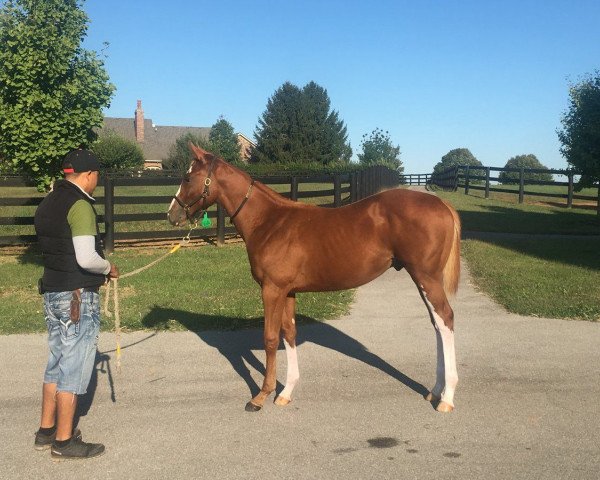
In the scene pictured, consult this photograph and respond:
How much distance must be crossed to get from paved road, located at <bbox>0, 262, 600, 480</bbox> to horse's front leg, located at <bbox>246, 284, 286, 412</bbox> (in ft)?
0.47

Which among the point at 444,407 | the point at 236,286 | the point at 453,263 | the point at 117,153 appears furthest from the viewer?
the point at 117,153

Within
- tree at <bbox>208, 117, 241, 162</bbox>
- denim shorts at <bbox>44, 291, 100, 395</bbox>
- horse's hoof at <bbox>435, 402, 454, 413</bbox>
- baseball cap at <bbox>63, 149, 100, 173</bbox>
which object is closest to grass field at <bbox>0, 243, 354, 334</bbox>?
horse's hoof at <bbox>435, 402, 454, 413</bbox>

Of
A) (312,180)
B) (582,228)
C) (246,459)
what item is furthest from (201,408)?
(582,228)

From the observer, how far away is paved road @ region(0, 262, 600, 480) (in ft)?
12.9

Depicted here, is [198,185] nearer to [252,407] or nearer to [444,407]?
[252,407]

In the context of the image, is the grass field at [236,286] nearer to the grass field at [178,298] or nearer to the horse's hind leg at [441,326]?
the grass field at [178,298]

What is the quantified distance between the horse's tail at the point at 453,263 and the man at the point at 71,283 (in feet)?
9.06

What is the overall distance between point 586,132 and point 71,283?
17.7 m

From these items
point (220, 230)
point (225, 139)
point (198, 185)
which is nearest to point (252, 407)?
point (198, 185)

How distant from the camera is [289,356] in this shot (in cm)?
525

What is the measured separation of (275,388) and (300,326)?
7.16 ft

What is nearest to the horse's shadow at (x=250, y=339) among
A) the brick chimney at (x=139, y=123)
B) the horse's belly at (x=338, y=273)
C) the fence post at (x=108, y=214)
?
the horse's belly at (x=338, y=273)

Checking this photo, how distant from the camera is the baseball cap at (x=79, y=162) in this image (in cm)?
406

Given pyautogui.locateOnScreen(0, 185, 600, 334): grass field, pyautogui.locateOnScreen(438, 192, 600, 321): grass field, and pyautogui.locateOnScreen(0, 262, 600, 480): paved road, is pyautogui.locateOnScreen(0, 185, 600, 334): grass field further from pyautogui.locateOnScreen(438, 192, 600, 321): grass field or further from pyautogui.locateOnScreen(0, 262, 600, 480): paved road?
pyautogui.locateOnScreen(0, 262, 600, 480): paved road
